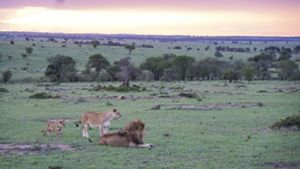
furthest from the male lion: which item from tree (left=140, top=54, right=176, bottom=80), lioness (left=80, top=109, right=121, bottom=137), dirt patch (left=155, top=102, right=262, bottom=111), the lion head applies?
tree (left=140, top=54, right=176, bottom=80)

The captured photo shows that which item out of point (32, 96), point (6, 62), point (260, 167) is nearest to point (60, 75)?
point (6, 62)

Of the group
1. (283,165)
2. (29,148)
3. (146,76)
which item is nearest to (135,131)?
(29,148)

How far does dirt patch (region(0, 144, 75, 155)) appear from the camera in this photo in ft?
52.4

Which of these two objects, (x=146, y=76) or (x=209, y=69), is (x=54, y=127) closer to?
(x=146, y=76)

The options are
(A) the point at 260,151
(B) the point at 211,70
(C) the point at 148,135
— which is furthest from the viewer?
(B) the point at 211,70

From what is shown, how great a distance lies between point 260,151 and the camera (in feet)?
51.8

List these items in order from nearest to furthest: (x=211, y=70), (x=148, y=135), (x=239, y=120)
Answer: (x=148, y=135) < (x=239, y=120) < (x=211, y=70)

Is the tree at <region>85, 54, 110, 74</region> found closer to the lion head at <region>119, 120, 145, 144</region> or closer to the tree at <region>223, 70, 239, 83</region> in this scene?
the tree at <region>223, 70, 239, 83</region>

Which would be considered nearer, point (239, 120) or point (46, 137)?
point (46, 137)

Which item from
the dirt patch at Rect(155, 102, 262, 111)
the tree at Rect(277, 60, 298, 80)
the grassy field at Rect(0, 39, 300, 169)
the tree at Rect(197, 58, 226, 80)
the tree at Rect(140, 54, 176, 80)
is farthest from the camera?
the tree at Rect(197, 58, 226, 80)

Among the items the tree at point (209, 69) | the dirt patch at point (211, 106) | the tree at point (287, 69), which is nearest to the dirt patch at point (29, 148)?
the dirt patch at point (211, 106)

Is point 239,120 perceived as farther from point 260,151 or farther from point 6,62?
point 6,62

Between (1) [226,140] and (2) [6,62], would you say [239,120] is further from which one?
(2) [6,62]

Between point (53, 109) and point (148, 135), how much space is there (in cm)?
1298
